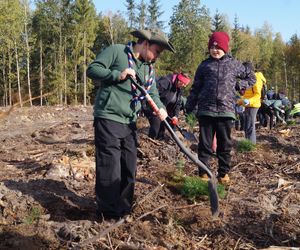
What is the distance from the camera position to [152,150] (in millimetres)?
7422

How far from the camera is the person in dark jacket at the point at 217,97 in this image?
5.39 metres

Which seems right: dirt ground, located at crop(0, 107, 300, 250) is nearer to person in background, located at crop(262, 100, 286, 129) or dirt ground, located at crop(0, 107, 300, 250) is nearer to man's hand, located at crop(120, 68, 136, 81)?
man's hand, located at crop(120, 68, 136, 81)

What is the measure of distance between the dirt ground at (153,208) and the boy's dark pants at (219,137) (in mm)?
377

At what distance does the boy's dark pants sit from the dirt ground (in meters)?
0.38

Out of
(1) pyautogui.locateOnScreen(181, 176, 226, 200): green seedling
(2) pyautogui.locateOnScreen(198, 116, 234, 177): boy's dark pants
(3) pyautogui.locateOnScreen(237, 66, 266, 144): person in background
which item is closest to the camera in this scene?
(1) pyautogui.locateOnScreen(181, 176, 226, 200): green seedling

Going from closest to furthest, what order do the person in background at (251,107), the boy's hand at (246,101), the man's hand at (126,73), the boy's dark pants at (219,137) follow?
the man's hand at (126,73)
the boy's dark pants at (219,137)
the boy's hand at (246,101)
the person in background at (251,107)

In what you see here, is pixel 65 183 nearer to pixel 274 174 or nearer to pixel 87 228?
pixel 87 228

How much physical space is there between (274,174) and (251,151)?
1704 mm

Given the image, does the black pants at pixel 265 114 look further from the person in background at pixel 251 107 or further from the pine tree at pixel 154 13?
the pine tree at pixel 154 13

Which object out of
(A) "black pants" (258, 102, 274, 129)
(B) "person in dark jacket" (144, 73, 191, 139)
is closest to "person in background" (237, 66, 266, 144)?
(B) "person in dark jacket" (144, 73, 191, 139)

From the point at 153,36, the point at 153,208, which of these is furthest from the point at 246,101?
the point at 153,36

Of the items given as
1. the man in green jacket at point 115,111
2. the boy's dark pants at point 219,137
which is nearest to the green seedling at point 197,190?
the boy's dark pants at point 219,137

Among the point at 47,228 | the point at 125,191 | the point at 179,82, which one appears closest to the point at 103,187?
the point at 125,191

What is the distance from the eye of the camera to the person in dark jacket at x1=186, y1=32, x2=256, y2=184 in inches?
212
